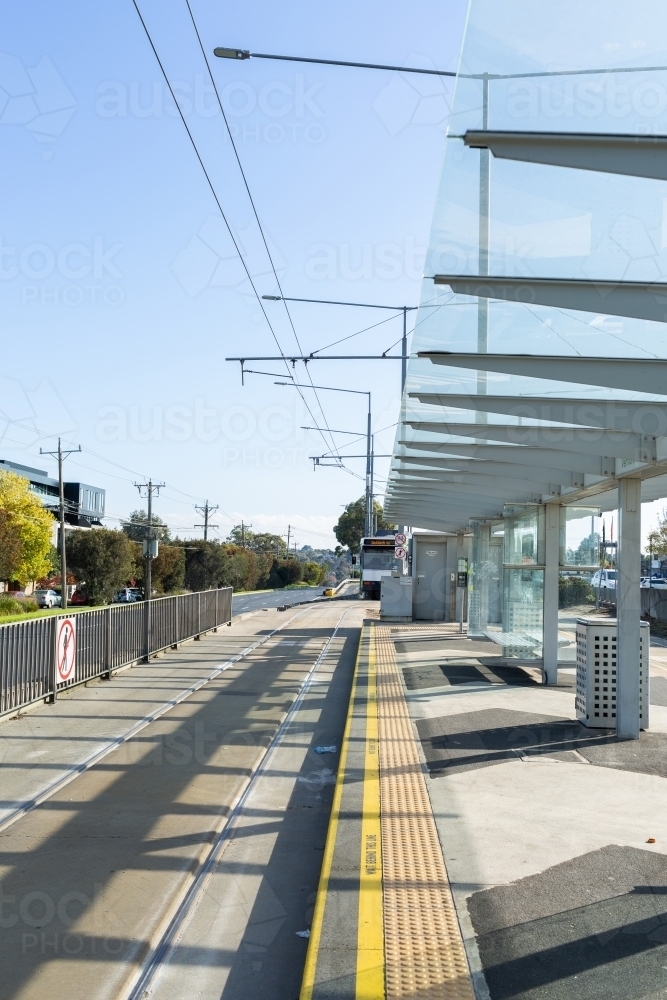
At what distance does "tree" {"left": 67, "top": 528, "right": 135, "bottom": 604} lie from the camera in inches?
2072

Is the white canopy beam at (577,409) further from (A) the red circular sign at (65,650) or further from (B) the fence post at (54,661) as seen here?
(A) the red circular sign at (65,650)

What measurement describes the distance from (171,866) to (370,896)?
5.47 ft

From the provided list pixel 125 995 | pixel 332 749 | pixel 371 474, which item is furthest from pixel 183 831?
pixel 371 474

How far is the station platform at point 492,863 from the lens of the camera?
14.8 ft

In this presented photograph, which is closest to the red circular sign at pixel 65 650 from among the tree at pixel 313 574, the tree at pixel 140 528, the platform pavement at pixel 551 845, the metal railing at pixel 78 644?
the metal railing at pixel 78 644

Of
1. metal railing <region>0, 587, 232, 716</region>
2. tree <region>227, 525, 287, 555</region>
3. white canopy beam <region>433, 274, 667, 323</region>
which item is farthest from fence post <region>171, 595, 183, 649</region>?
tree <region>227, 525, 287, 555</region>

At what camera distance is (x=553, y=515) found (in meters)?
14.9

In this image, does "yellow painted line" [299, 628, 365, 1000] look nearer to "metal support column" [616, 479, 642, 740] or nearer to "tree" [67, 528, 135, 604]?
"metal support column" [616, 479, 642, 740]

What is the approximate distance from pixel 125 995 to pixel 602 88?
515 cm

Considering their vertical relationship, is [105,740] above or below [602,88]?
below

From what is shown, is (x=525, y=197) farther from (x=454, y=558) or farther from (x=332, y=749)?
(x=454, y=558)

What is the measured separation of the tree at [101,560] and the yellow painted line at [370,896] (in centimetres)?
4496

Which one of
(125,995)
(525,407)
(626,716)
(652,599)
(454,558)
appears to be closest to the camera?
(125,995)

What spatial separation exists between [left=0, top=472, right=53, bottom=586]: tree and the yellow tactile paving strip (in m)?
39.6
